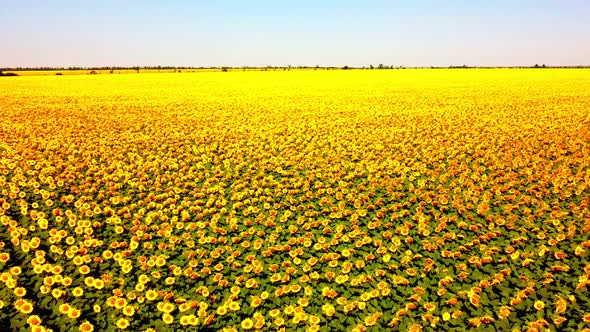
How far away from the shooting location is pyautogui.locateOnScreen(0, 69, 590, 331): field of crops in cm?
547

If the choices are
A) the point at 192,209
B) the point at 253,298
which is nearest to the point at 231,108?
the point at 192,209

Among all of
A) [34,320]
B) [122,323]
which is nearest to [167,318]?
[122,323]

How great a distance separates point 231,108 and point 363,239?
19954 millimetres

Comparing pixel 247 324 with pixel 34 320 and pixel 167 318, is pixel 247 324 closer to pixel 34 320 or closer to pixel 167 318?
pixel 167 318

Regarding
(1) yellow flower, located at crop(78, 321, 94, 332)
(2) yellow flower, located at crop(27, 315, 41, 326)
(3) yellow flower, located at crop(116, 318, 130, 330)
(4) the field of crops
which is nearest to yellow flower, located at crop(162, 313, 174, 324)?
(4) the field of crops

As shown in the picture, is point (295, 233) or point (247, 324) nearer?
point (247, 324)

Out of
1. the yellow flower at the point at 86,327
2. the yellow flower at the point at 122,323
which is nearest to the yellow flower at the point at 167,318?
the yellow flower at the point at 122,323

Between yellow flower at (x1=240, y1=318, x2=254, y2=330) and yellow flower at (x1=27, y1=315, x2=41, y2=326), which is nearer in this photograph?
yellow flower at (x1=27, y1=315, x2=41, y2=326)

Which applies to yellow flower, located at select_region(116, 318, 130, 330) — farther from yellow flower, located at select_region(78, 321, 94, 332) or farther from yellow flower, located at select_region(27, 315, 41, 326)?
yellow flower, located at select_region(27, 315, 41, 326)

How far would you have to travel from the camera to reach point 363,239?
23.7ft

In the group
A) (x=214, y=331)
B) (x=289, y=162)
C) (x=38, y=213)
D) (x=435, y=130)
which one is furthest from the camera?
(x=435, y=130)

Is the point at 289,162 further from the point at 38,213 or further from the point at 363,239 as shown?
the point at 38,213

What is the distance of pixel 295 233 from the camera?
7.73 metres

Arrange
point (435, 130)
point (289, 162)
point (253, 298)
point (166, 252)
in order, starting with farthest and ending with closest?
point (435, 130)
point (289, 162)
point (166, 252)
point (253, 298)
